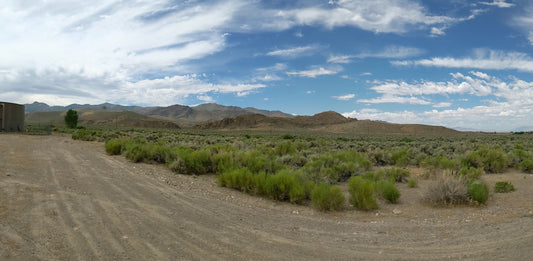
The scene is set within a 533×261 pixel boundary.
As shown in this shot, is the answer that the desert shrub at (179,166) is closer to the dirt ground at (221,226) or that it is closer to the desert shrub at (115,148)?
the dirt ground at (221,226)

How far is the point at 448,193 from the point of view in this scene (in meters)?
9.99

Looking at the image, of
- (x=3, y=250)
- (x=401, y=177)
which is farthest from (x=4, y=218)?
(x=401, y=177)

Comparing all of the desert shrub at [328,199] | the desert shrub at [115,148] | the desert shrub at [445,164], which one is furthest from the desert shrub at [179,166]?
the desert shrub at [445,164]

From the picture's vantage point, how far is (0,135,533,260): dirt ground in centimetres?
596

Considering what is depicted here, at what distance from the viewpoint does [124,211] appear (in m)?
8.09

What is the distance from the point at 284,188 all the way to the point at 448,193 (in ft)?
14.8

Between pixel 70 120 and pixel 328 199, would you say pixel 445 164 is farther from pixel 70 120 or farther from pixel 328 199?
pixel 70 120

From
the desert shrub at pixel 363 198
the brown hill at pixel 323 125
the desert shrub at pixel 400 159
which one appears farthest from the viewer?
the brown hill at pixel 323 125

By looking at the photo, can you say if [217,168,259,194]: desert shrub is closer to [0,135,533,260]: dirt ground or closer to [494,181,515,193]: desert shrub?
[0,135,533,260]: dirt ground

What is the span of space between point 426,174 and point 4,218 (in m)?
14.0

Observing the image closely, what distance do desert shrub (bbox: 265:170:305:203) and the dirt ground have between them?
1.06 ft

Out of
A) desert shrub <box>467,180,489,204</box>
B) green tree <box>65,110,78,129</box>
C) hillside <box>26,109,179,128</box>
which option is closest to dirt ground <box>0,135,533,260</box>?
desert shrub <box>467,180,489,204</box>

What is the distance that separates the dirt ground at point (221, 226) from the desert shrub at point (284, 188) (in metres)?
0.32

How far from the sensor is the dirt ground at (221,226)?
596 centimetres
